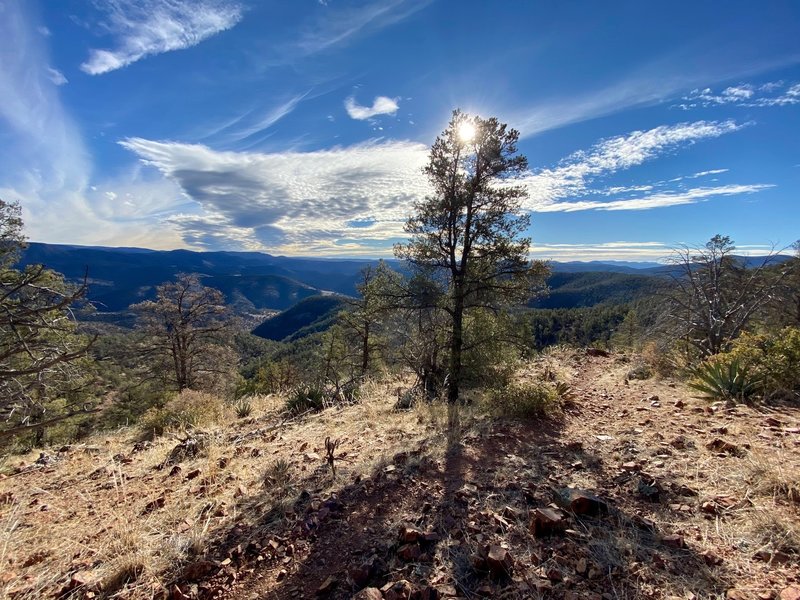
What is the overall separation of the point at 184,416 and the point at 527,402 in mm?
7196

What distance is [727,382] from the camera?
18.9ft

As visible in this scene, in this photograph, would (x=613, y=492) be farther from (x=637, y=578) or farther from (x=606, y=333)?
(x=606, y=333)

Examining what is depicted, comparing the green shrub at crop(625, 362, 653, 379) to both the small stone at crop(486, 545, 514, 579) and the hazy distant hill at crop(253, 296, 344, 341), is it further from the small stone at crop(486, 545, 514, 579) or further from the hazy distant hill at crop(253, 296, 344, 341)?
the hazy distant hill at crop(253, 296, 344, 341)

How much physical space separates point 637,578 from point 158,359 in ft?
68.9

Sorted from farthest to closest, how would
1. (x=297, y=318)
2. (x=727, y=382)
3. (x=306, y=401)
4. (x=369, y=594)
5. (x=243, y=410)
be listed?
(x=297, y=318), (x=243, y=410), (x=306, y=401), (x=727, y=382), (x=369, y=594)

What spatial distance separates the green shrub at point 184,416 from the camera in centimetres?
789

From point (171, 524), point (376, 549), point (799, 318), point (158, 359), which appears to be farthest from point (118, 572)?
point (799, 318)

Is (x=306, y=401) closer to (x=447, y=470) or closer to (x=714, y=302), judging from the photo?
(x=447, y=470)

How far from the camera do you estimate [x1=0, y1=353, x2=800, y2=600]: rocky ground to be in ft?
8.14

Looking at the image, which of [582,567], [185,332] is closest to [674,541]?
[582,567]

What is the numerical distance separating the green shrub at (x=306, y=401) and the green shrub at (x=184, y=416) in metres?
1.53

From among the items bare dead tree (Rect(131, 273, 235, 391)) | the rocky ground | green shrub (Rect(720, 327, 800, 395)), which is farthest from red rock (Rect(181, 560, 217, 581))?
bare dead tree (Rect(131, 273, 235, 391))

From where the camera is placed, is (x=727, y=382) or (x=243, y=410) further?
(x=243, y=410)

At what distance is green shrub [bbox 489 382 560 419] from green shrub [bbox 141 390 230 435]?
20.0ft
